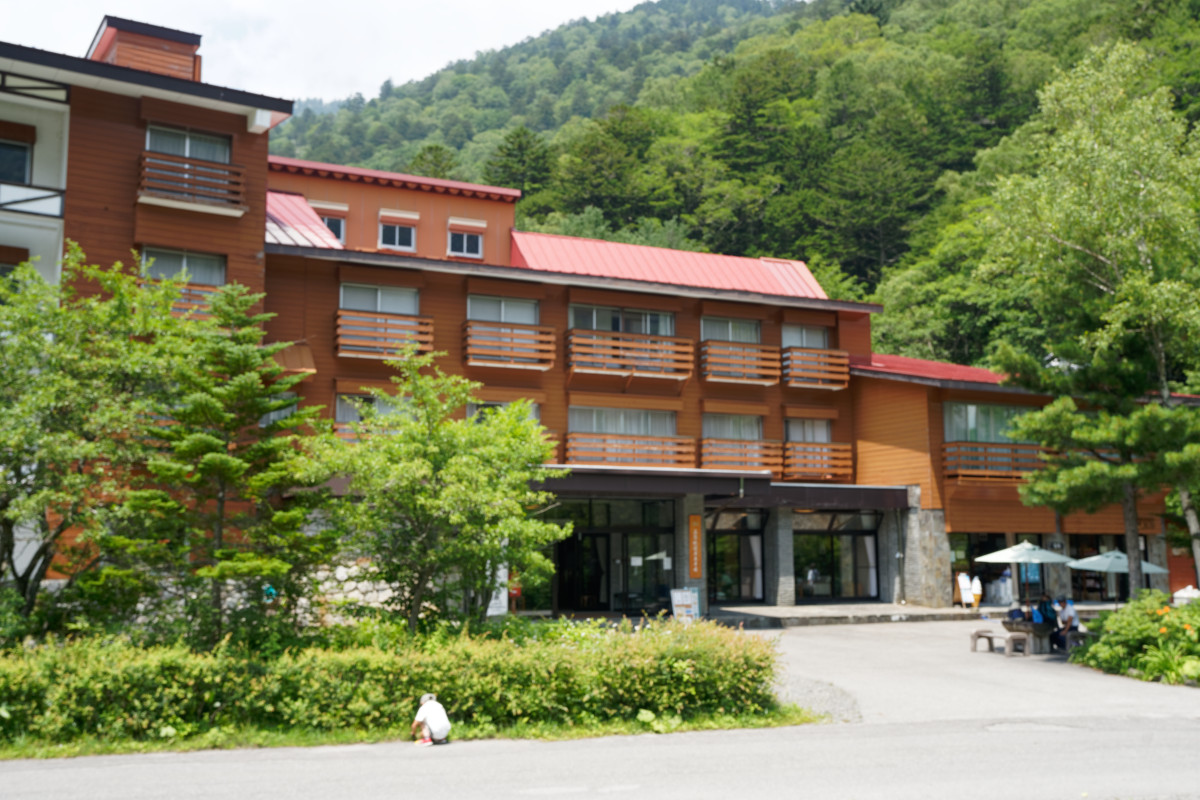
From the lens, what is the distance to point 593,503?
27891 millimetres

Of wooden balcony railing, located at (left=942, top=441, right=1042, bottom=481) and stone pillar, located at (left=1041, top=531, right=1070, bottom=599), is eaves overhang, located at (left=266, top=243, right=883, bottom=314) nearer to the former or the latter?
wooden balcony railing, located at (left=942, top=441, right=1042, bottom=481)

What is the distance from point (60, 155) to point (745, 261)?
2296 centimetres

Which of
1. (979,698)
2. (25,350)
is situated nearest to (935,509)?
(979,698)

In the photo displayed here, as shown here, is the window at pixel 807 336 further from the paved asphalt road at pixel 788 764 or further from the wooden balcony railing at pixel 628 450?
the paved asphalt road at pixel 788 764

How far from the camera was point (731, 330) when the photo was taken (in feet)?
108

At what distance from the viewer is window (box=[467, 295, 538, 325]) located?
2938cm

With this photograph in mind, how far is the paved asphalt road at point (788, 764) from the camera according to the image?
31.8 feet

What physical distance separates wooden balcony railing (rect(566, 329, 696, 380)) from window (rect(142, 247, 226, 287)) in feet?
34.0

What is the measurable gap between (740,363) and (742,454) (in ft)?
9.91

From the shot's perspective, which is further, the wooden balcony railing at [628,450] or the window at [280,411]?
the wooden balcony railing at [628,450]

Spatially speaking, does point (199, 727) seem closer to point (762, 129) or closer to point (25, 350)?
point (25, 350)

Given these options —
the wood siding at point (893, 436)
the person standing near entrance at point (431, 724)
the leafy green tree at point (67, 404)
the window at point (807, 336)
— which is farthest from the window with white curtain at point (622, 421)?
the person standing near entrance at point (431, 724)

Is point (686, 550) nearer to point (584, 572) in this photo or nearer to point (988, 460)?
point (584, 572)

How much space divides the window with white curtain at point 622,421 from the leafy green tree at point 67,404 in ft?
55.1
